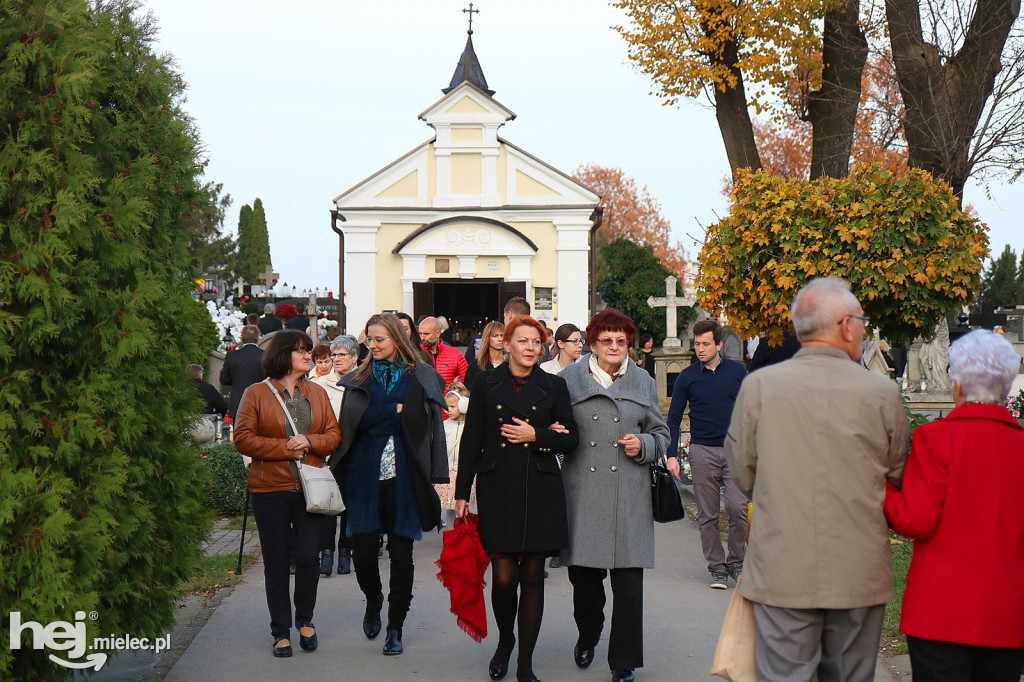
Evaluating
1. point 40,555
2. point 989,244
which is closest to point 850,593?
point 40,555

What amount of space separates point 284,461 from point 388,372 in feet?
2.72

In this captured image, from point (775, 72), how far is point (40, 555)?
49.7 ft

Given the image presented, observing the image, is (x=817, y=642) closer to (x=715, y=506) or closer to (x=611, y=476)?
(x=611, y=476)

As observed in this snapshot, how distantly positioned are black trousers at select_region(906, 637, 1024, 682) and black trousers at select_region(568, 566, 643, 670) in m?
2.13

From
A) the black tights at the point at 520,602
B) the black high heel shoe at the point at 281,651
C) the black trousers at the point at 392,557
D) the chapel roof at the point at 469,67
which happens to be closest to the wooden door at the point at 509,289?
the chapel roof at the point at 469,67

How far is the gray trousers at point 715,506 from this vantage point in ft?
27.5

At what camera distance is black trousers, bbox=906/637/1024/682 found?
12.4 ft

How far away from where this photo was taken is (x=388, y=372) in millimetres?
6828

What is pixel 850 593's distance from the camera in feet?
13.4

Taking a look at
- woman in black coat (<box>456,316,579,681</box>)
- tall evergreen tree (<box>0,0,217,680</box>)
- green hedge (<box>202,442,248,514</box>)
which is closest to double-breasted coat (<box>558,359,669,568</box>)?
woman in black coat (<box>456,316,579,681</box>)

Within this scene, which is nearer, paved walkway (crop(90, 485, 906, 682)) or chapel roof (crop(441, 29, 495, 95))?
paved walkway (crop(90, 485, 906, 682))

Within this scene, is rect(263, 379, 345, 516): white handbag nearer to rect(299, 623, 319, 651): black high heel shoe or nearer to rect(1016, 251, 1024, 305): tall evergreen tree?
rect(299, 623, 319, 651): black high heel shoe

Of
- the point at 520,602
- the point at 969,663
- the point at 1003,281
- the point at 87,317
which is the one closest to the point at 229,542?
the point at 520,602

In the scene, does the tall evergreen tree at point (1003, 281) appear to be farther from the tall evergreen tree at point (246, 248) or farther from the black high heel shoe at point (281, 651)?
the black high heel shoe at point (281, 651)
